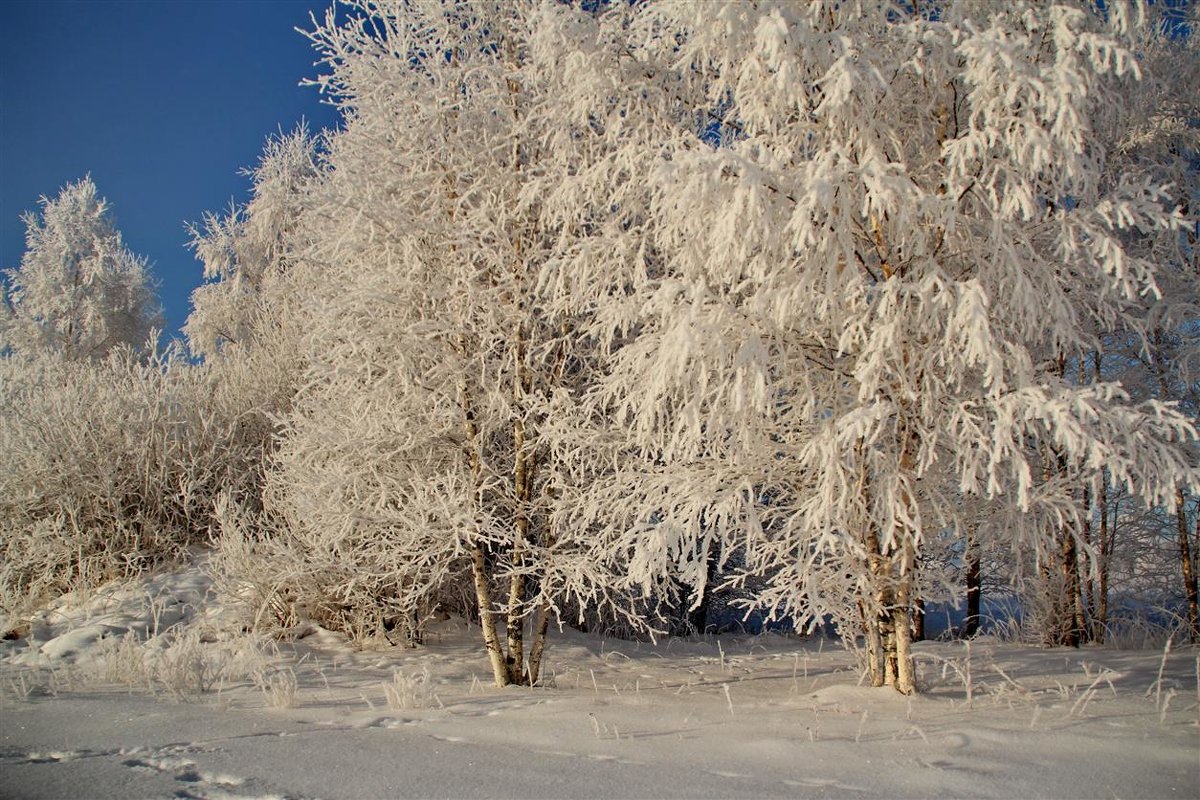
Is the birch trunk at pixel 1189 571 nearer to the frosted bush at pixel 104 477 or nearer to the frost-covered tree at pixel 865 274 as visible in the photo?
the frost-covered tree at pixel 865 274

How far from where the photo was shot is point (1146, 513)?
9773mm

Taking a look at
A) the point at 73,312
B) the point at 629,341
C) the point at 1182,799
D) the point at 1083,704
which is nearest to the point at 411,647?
the point at 629,341

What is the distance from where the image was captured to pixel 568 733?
13.9 feet

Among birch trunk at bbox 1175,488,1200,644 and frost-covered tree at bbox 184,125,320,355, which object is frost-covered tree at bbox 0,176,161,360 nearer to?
frost-covered tree at bbox 184,125,320,355

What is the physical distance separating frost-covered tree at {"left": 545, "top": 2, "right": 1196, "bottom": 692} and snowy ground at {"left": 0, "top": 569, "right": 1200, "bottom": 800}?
3.59ft

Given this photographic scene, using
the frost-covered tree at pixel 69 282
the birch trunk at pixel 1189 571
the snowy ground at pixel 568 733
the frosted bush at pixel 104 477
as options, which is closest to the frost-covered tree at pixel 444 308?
the snowy ground at pixel 568 733

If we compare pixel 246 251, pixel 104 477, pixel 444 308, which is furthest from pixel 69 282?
pixel 444 308

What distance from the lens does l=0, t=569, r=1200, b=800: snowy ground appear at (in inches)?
124

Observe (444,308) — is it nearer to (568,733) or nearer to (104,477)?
(568,733)

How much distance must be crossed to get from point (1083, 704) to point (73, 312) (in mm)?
23338

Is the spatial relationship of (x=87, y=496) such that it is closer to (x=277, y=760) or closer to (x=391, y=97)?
(x=391, y=97)

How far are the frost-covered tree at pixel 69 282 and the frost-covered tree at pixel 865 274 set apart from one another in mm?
19208

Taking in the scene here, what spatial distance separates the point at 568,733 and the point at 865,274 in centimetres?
383

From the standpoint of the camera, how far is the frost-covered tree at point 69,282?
774 inches
